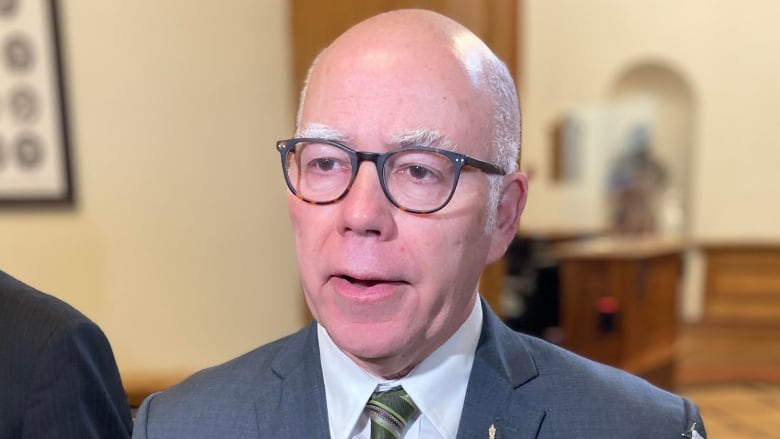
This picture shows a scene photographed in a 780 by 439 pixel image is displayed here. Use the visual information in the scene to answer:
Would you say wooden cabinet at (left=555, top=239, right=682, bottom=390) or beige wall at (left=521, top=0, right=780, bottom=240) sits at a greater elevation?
beige wall at (left=521, top=0, right=780, bottom=240)

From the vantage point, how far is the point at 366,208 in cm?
81

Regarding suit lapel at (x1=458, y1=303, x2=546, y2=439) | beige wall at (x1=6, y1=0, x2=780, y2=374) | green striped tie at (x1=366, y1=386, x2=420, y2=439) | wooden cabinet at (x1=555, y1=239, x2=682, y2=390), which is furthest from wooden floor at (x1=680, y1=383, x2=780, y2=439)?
green striped tie at (x1=366, y1=386, x2=420, y2=439)

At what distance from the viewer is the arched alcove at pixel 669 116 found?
7547mm

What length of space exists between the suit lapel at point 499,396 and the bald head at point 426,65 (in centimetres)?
27

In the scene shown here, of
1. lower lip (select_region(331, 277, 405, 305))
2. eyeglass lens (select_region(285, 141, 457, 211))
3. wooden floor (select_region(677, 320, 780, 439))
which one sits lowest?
wooden floor (select_region(677, 320, 780, 439))

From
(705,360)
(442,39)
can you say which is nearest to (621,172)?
(705,360)

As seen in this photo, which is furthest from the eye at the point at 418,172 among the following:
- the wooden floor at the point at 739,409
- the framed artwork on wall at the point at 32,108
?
the wooden floor at the point at 739,409

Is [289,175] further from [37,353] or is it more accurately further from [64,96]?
[64,96]

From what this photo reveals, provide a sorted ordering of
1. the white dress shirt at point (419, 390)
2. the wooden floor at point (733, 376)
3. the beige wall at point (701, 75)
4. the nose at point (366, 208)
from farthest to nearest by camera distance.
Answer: the beige wall at point (701, 75), the wooden floor at point (733, 376), the white dress shirt at point (419, 390), the nose at point (366, 208)

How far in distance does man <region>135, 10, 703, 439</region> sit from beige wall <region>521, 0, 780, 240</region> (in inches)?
244

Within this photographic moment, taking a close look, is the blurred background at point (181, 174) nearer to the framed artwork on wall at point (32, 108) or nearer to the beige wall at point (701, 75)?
Answer: the framed artwork on wall at point (32, 108)

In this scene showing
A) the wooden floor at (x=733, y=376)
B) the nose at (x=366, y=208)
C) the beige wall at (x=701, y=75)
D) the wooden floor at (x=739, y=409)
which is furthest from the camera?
the beige wall at (x=701, y=75)

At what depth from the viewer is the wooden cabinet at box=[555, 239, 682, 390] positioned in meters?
4.16

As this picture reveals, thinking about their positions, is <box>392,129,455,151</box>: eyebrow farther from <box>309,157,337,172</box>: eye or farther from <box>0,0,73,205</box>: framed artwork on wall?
<box>0,0,73,205</box>: framed artwork on wall
